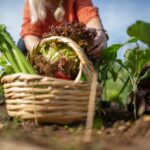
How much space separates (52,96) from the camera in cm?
252

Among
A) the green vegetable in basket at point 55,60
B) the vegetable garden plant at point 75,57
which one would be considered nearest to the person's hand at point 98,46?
the vegetable garden plant at point 75,57

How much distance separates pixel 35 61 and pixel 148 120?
33.5 inches

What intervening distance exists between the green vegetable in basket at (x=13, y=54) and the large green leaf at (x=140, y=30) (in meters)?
0.61

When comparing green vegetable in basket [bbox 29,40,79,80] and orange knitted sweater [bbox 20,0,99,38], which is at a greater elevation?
orange knitted sweater [bbox 20,0,99,38]

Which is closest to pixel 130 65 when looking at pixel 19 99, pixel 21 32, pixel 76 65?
pixel 76 65

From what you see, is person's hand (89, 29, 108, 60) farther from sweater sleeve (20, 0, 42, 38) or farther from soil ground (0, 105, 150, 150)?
sweater sleeve (20, 0, 42, 38)

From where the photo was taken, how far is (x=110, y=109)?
10.9 feet

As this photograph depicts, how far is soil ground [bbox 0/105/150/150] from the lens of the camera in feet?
4.35

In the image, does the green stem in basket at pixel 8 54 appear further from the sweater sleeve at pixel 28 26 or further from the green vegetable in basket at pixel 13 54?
the sweater sleeve at pixel 28 26

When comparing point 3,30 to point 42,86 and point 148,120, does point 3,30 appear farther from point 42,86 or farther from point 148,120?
point 148,120

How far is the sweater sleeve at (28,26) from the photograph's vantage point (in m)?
3.59

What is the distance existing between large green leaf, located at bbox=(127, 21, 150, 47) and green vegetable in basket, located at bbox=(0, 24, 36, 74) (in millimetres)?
614

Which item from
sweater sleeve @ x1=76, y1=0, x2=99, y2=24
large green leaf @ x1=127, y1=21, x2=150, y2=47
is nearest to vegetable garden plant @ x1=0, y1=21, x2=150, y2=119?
large green leaf @ x1=127, y1=21, x2=150, y2=47

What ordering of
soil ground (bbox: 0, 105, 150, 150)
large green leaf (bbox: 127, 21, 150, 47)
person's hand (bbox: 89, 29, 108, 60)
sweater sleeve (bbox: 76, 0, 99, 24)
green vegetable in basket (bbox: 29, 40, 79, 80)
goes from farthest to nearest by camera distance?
1. sweater sleeve (bbox: 76, 0, 99, 24)
2. person's hand (bbox: 89, 29, 108, 60)
3. large green leaf (bbox: 127, 21, 150, 47)
4. green vegetable in basket (bbox: 29, 40, 79, 80)
5. soil ground (bbox: 0, 105, 150, 150)
